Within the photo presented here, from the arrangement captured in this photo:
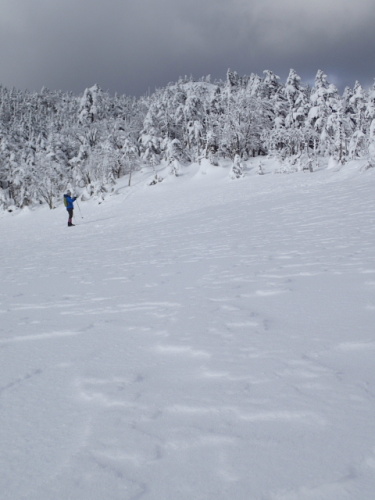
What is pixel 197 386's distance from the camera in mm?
2215

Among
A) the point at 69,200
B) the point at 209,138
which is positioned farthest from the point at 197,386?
the point at 209,138

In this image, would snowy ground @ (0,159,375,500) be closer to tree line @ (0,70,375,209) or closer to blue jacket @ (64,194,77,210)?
blue jacket @ (64,194,77,210)

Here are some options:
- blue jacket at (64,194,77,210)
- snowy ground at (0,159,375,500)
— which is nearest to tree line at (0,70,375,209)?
blue jacket at (64,194,77,210)

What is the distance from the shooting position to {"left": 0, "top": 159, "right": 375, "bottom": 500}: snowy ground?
4.88 ft

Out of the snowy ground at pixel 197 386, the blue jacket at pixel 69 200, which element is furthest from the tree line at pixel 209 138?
the snowy ground at pixel 197 386

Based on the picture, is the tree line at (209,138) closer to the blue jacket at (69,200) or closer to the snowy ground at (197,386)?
the blue jacket at (69,200)

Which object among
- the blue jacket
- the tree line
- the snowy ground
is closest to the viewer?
the snowy ground

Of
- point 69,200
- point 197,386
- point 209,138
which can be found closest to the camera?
point 197,386

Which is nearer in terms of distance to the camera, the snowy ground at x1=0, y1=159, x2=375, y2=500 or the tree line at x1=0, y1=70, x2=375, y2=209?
the snowy ground at x1=0, y1=159, x2=375, y2=500

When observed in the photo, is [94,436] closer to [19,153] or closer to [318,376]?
[318,376]

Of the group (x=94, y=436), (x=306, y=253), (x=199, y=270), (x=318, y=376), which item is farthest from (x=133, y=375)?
(x=306, y=253)

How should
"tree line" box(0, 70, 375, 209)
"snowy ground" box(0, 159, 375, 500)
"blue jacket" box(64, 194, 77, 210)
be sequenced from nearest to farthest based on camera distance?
"snowy ground" box(0, 159, 375, 500) → "blue jacket" box(64, 194, 77, 210) → "tree line" box(0, 70, 375, 209)

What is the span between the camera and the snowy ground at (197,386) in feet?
4.88

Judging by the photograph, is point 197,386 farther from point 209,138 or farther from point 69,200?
point 209,138
